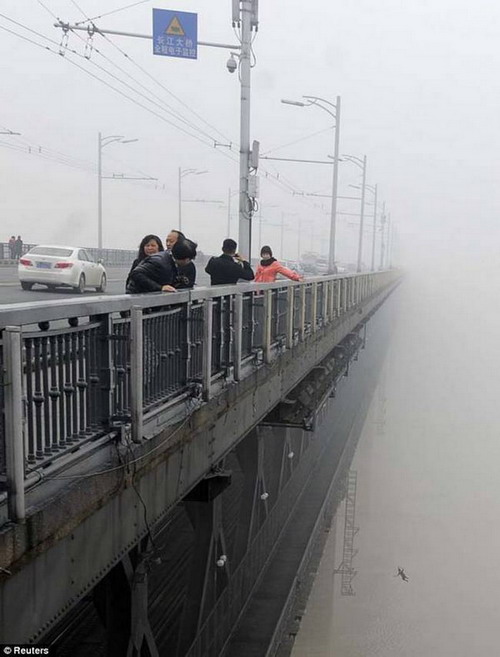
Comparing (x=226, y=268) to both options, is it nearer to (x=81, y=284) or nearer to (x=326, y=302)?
(x=326, y=302)

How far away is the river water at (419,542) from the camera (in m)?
25.3

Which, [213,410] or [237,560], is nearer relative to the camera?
[213,410]

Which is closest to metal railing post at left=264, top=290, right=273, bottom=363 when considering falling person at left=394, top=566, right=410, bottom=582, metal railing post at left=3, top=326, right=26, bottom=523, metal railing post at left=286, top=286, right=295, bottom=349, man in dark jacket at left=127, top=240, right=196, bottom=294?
metal railing post at left=286, top=286, right=295, bottom=349

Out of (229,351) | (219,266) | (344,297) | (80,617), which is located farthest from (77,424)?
(344,297)

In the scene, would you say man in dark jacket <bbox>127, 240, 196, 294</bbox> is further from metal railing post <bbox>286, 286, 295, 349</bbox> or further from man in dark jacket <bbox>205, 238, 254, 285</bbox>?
metal railing post <bbox>286, 286, 295, 349</bbox>

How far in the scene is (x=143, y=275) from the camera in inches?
206

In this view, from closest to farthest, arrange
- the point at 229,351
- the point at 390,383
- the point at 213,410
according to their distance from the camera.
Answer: the point at 213,410
the point at 229,351
the point at 390,383

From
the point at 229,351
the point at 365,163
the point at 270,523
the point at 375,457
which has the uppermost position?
the point at 365,163

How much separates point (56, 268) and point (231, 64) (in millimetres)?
7268

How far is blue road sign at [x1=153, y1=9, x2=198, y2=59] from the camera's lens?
11608 mm

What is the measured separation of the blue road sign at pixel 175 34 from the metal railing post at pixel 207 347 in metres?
7.50

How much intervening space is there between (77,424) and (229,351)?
295 cm

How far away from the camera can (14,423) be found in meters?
2.96

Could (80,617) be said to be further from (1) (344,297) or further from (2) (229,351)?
(1) (344,297)
